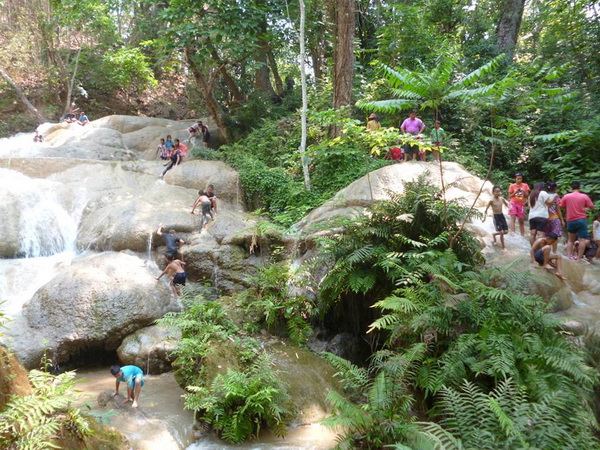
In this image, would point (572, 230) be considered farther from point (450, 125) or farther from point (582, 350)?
point (450, 125)

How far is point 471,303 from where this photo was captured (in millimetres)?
6074

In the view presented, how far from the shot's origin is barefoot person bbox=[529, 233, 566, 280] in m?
7.89

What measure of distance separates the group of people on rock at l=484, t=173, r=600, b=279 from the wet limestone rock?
7.16 m

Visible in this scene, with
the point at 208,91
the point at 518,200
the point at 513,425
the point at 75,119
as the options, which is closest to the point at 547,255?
the point at 518,200

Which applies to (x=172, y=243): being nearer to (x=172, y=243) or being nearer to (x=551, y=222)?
(x=172, y=243)

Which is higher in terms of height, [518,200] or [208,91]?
[208,91]

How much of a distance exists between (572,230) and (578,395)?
17.1 feet

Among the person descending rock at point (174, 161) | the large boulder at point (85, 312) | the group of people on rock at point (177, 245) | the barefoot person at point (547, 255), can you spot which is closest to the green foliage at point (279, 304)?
the group of people on rock at point (177, 245)


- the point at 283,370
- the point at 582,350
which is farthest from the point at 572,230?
the point at 283,370

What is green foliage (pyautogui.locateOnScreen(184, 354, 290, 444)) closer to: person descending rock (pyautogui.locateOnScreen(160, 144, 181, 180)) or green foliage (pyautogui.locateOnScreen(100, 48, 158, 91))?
person descending rock (pyautogui.locateOnScreen(160, 144, 181, 180))

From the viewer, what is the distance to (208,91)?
1669 cm

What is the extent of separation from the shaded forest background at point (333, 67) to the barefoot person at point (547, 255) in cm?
219

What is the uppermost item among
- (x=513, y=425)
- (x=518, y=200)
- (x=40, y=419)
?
(x=518, y=200)

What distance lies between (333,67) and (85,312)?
1159 cm
